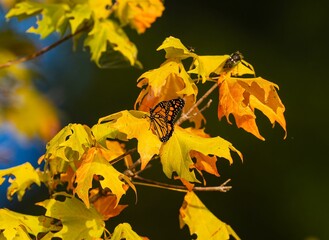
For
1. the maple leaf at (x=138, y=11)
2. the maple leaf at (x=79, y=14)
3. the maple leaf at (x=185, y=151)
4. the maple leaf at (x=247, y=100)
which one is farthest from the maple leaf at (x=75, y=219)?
the maple leaf at (x=138, y=11)

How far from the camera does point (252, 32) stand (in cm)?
502

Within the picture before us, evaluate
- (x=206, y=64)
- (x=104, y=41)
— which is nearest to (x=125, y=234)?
(x=206, y=64)

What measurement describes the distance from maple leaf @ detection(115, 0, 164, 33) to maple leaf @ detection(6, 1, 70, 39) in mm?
127

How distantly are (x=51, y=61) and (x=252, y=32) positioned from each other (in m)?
1.81

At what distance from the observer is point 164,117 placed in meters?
1.15

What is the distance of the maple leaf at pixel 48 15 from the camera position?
65.1 inches

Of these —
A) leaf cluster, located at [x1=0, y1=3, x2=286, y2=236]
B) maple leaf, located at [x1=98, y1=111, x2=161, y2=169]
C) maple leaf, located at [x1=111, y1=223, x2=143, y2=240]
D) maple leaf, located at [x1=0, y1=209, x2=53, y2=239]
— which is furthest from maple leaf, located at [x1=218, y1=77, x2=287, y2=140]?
maple leaf, located at [x1=0, y1=209, x2=53, y2=239]

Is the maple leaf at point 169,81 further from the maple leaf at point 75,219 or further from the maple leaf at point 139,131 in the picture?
the maple leaf at point 75,219

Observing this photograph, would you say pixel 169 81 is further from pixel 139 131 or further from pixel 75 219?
pixel 75 219

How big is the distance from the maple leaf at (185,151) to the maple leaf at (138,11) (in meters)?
0.61

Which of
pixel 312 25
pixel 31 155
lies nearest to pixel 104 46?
pixel 312 25

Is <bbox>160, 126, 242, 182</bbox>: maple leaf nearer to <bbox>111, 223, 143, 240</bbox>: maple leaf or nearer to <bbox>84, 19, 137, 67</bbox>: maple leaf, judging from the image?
<bbox>111, 223, 143, 240</bbox>: maple leaf

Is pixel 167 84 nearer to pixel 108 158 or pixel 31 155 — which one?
pixel 108 158

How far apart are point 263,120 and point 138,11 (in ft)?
9.15
